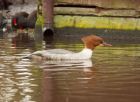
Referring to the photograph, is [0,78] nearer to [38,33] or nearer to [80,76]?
[80,76]

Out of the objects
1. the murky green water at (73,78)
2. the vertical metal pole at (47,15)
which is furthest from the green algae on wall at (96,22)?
the murky green water at (73,78)

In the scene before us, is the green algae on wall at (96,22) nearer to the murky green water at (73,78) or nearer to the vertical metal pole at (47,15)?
the vertical metal pole at (47,15)

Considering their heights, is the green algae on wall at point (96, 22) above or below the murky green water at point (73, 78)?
above

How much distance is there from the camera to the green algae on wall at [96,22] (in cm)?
1962

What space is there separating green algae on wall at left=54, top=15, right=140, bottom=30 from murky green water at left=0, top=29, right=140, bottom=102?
4.85m

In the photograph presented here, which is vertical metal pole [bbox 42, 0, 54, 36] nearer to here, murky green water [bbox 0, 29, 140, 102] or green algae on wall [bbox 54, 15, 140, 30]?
green algae on wall [bbox 54, 15, 140, 30]

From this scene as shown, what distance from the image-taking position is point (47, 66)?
11.6 m

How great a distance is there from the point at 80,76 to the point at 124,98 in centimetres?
212

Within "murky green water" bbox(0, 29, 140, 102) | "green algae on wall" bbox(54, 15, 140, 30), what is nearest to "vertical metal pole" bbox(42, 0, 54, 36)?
"green algae on wall" bbox(54, 15, 140, 30)

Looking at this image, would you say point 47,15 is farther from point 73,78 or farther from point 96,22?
point 73,78

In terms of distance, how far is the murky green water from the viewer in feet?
26.6

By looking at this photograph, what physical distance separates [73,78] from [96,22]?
10208 mm

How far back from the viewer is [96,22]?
19.9 meters

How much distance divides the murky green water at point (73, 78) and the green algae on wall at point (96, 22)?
4.85m
